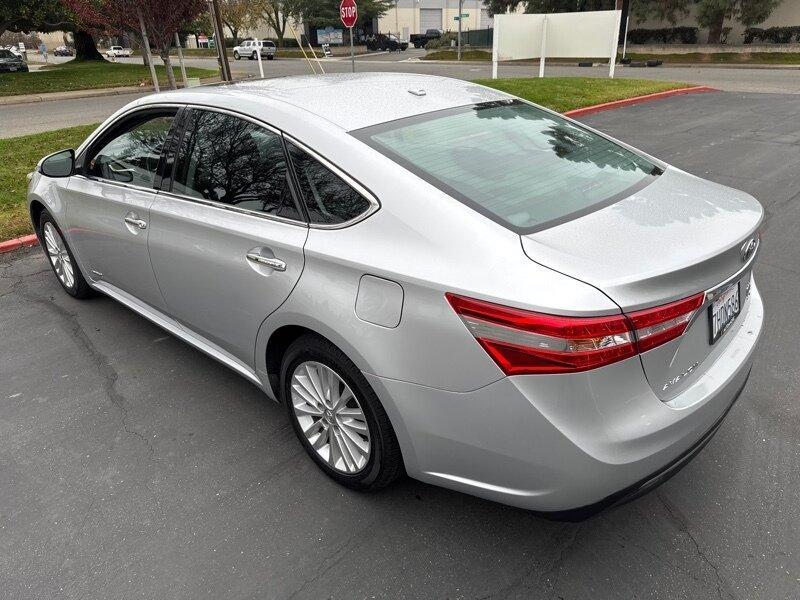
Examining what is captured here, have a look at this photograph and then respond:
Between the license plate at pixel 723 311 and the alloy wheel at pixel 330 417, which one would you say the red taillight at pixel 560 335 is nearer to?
the license plate at pixel 723 311

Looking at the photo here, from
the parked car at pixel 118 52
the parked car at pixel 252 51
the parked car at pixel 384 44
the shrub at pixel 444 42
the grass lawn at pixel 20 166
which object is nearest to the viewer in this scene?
the grass lawn at pixel 20 166

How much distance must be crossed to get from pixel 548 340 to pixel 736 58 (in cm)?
3670

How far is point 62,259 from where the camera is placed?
176 inches

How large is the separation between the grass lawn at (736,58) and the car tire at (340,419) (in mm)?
33840

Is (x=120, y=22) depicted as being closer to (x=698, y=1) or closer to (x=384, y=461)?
(x=384, y=461)

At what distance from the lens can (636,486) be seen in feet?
6.13

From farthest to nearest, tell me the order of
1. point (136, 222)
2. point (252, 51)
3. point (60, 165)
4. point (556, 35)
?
→ 1. point (252, 51)
2. point (556, 35)
3. point (60, 165)
4. point (136, 222)

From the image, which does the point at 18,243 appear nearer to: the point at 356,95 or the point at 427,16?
the point at 356,95

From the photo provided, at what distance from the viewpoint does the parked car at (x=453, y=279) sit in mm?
1761

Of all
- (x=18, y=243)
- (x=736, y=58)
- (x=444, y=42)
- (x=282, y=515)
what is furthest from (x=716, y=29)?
(x=282, y=515)

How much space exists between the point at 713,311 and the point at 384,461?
132cm

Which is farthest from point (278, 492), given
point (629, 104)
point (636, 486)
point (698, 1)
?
point (698, 1)

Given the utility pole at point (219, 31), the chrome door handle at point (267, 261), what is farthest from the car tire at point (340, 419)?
the utility pole at point (219, 31)

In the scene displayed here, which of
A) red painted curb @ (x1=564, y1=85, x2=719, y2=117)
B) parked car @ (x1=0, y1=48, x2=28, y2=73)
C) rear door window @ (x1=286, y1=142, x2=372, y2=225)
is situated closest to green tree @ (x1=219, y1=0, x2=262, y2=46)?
parked car @ (x1=0, y1=48, x2=28, y2=73)
